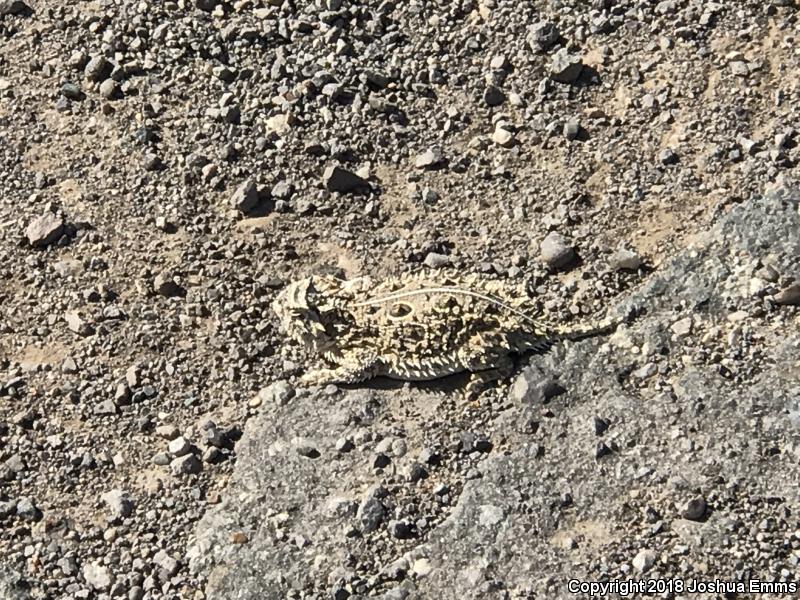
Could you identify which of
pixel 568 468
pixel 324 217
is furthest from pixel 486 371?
pixel 324 217

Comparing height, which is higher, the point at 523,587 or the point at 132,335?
the point at 132,335

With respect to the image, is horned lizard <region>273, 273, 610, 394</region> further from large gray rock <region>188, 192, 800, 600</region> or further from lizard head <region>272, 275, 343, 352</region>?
large gray rock <region>188, 192, 800, 600</region>

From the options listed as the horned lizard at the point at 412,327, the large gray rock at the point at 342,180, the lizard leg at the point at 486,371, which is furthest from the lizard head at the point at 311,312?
the large gray rock at the point at 342,180

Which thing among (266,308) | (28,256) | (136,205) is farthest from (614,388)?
(28,256)

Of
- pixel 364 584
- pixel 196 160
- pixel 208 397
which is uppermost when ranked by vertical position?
pixel 196 160

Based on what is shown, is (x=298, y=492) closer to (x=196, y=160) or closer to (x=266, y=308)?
(x=266, y=308)

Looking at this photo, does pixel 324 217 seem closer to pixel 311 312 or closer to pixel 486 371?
pixel 311 312
